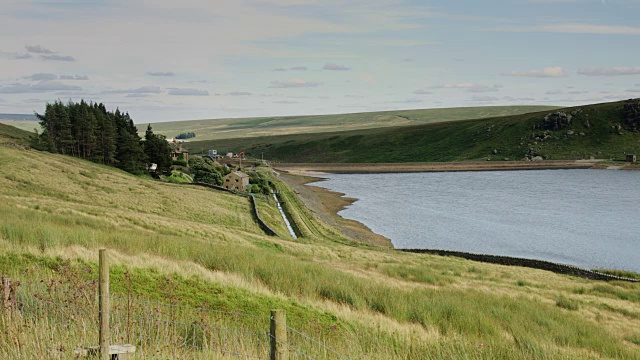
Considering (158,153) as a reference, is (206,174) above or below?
below

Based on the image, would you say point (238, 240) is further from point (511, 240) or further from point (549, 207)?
point (549, 207)

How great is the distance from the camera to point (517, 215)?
256 ft

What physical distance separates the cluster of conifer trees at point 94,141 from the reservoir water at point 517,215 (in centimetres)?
2896

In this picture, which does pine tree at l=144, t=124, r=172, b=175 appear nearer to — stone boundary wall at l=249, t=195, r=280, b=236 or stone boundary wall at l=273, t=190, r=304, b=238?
stone boundary wall at l=273, t=190, r=304, b=238

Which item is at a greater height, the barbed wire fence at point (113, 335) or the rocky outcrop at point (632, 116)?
the rocky outcrop at point (632, 116)

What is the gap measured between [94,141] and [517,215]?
2224 inches

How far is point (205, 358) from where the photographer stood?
855 centimetres

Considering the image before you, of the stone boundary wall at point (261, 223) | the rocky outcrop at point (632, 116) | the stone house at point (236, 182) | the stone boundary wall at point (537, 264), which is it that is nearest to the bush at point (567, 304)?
the stone boundary wall at point (537, 264)

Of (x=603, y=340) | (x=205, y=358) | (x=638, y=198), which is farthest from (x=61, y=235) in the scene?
(x=638, y=198)

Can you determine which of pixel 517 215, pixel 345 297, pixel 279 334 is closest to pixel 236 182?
pixel 517 215

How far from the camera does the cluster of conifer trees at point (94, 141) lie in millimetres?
80938

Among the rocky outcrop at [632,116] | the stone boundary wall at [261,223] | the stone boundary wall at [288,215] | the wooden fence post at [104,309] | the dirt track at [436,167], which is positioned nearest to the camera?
the wooden fence post at [104,309]

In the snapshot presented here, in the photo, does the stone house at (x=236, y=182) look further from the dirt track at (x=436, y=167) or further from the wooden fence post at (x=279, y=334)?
the dirt track at (x=436, y=167)

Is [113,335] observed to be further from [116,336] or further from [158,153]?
[158,153]
